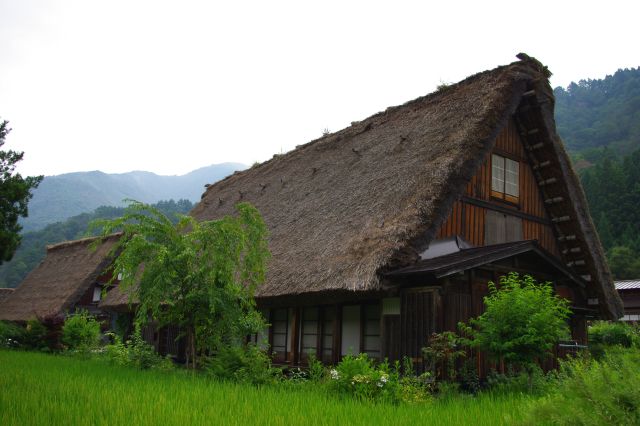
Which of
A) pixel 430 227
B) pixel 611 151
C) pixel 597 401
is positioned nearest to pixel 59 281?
pixel 430 227

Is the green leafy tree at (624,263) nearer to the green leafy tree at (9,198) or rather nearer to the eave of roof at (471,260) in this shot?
the eave of roof at (471,260)

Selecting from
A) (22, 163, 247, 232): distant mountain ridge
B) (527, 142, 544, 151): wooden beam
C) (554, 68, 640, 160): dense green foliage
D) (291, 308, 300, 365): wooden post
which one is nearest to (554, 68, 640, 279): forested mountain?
(554, 68, 640, 160): dense green foliage

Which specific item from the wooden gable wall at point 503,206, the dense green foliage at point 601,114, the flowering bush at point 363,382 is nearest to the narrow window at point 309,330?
the wooden gable wall at point 503,206

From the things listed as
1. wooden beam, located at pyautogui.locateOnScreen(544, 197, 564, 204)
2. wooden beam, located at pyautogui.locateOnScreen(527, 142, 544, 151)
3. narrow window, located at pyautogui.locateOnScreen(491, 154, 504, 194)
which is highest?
wooden beam, located at pyautogui.locateOnScreen(527, 142, 544, 151)

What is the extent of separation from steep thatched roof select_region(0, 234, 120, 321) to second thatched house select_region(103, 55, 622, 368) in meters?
12.4

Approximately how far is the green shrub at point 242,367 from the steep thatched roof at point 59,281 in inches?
560

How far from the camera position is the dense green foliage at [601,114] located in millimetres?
51688

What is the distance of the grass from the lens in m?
5.15

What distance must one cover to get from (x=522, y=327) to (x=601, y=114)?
57411 millimetres

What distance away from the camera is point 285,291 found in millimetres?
11133

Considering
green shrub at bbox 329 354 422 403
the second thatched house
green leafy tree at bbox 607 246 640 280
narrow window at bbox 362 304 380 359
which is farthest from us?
green leafy tree at bbox 607 246 640 280

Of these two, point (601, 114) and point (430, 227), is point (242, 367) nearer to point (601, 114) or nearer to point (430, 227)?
point (430, 227)

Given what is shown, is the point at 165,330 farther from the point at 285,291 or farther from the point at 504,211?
the point at 504,211

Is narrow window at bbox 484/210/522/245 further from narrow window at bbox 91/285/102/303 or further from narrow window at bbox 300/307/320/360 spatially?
narrow window at bbox 91/285/102/303
